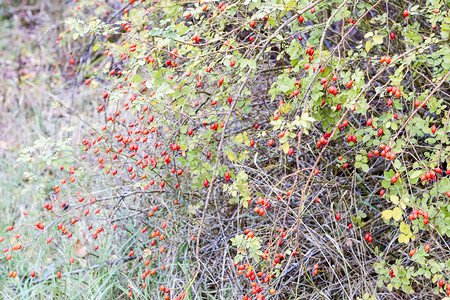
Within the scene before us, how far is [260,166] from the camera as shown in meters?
2.77

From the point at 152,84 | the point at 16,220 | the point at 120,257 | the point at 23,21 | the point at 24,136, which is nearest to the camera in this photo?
the point at 152,84

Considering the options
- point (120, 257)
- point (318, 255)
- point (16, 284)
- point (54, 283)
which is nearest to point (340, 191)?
point (318, 255)

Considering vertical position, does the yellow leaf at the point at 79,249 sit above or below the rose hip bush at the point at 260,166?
below

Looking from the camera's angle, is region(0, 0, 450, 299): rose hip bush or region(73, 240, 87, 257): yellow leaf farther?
region(73, 240, 87, 257): yellow leaf

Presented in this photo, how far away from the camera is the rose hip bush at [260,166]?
2.11m

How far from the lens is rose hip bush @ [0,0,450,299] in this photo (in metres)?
2.11

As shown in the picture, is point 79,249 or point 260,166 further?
point 79,249

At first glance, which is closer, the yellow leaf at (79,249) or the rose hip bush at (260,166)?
the rose hip bush at (260,166)

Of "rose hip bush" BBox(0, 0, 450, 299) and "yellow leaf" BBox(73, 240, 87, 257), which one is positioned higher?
"rose hip bush" BBox(0, 0, 450, 299)

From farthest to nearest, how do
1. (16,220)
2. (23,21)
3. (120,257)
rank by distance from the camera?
(23,21), (16,220), (120,257)

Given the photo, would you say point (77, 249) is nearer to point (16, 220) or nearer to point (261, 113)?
point (16, 220)

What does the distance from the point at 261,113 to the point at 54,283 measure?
157cm

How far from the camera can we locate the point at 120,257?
2.94 m

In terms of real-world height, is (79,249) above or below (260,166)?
below
